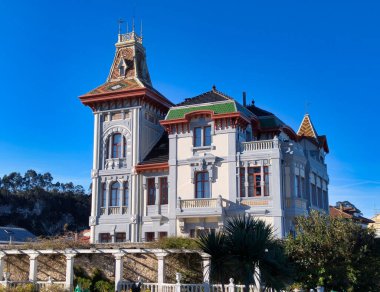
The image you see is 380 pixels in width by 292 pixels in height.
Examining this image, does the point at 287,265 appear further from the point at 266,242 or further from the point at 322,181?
the point at 322,181

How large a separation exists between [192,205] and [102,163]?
26.4ft

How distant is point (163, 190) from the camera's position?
3488 cm

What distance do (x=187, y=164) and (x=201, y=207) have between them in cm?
319

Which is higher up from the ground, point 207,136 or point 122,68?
point 122,68

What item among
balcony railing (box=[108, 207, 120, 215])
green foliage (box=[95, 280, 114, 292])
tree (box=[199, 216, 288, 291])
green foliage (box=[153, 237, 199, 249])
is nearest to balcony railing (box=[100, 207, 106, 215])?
balcony railing (box=[108, 207, 120, 215])

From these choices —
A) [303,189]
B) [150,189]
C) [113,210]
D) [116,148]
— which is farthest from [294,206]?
[116,148]

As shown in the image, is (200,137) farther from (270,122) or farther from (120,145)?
(120,145)

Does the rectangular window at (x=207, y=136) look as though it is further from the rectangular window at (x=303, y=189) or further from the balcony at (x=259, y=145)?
the rectangular window at (x=303, y=189)

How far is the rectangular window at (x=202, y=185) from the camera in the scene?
3278cm

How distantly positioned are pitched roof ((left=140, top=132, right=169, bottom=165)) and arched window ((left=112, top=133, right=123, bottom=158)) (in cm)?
208

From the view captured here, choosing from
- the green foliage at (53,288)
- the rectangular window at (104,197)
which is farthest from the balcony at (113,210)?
the green foliage at (53,288)

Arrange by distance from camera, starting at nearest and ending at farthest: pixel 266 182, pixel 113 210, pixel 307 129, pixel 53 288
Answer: pixel 53 288 < pixel 266 182 < pixel 113 210 < pixel 307 129

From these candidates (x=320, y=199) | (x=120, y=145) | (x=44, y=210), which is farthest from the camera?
(x=44, y=210)

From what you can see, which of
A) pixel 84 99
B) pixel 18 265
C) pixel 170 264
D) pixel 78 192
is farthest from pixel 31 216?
pixel 170 264
